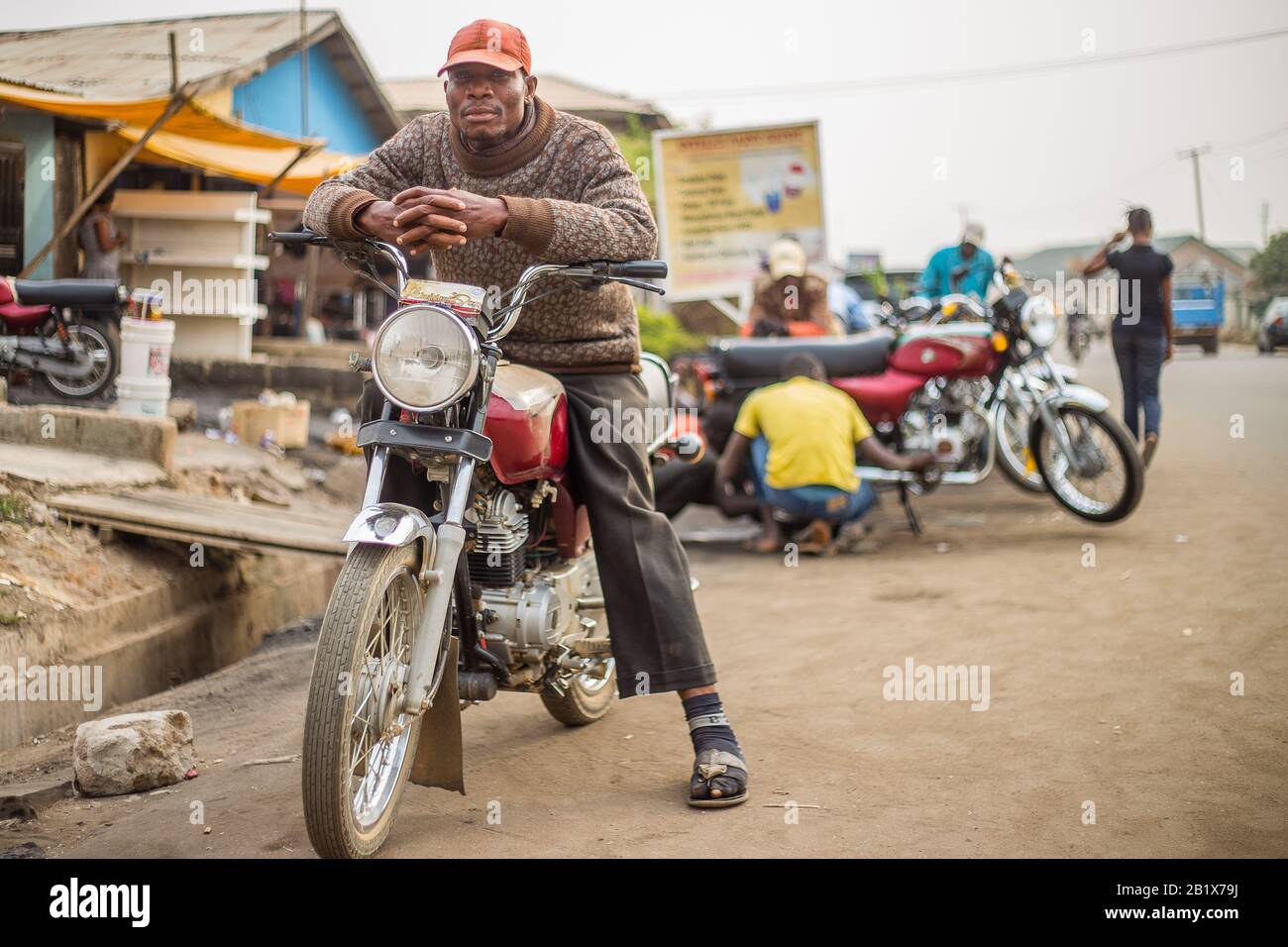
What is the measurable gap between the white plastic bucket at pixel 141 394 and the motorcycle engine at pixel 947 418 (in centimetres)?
479

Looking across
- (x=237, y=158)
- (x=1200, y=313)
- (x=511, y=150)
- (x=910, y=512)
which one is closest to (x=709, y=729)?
(x=511, y=150)

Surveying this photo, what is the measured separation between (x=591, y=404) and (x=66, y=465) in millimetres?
3607

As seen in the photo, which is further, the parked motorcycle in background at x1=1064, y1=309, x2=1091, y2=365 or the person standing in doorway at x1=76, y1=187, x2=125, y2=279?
the parked motorcycle in background at x1=1064, y1=309, x2=1091, y2=365

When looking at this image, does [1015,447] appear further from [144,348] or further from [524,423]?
[524,423]

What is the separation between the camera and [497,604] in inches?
135

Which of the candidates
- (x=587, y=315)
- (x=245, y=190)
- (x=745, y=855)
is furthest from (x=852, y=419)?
(x=245, y=190)

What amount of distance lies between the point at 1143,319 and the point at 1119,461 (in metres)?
1.94

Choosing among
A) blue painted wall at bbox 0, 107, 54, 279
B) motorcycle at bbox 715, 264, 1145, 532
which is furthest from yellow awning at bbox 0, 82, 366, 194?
motorcycle at bbox 715, 264, 1145, 532

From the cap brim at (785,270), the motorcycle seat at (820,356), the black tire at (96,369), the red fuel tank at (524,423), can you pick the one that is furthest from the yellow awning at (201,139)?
the red fuel tank at (524,423)

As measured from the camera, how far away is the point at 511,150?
346 cm

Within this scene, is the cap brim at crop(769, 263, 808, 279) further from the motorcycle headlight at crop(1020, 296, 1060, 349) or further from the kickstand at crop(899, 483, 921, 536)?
the kickstand at crop(899, 483, 921, 536)

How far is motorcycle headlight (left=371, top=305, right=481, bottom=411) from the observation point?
2.95m

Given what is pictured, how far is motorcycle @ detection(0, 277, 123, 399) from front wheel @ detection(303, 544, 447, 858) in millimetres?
6664

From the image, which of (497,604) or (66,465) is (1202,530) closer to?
(497,604)
